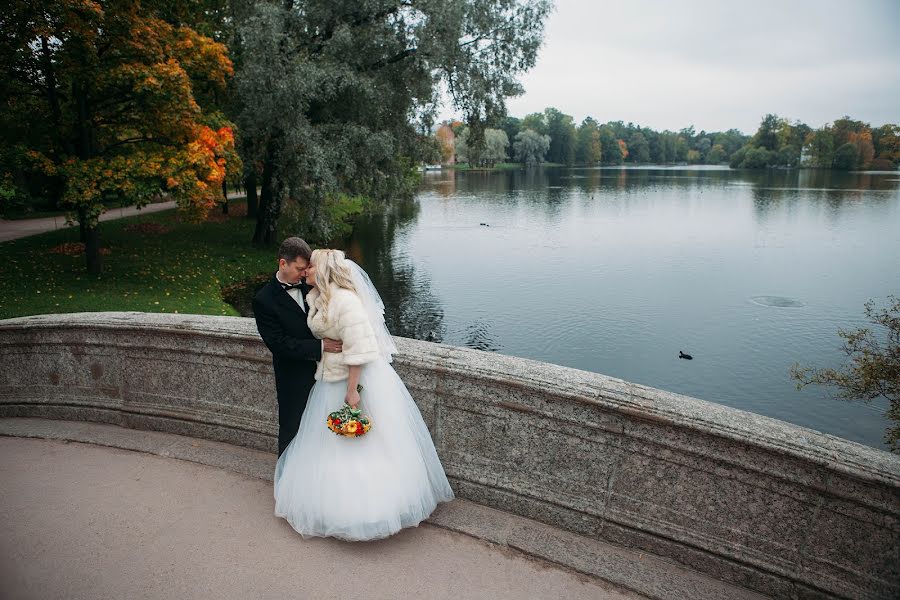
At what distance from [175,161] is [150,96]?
155 centimetres

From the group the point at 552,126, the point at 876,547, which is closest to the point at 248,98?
the point at 876,547

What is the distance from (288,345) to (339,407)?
555mm

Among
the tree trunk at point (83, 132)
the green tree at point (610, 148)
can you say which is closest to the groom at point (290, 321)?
the tree trunk at point (83, 132)

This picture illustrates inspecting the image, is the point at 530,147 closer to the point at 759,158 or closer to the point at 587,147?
the point at 587,147

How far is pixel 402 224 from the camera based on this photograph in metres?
37.8

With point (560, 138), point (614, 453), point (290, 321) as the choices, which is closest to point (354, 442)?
point (290, 321)

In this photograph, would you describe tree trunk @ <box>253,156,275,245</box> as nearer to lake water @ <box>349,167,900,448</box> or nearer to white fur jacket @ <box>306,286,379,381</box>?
lake water @ <box>349,167,900,448</box>

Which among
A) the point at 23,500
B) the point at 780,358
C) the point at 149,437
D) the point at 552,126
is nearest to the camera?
the point at 23,500

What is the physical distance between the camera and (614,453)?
12.2ft

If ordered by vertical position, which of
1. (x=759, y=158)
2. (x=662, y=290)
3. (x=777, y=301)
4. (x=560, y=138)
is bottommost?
(x=777, y=301)

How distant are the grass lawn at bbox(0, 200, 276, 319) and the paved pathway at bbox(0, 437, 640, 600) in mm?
9872

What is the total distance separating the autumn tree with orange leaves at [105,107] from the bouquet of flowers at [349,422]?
1196cm

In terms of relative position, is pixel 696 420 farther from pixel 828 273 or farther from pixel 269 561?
pixel 828 273

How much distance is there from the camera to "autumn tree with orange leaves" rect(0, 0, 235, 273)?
12.9 meters
